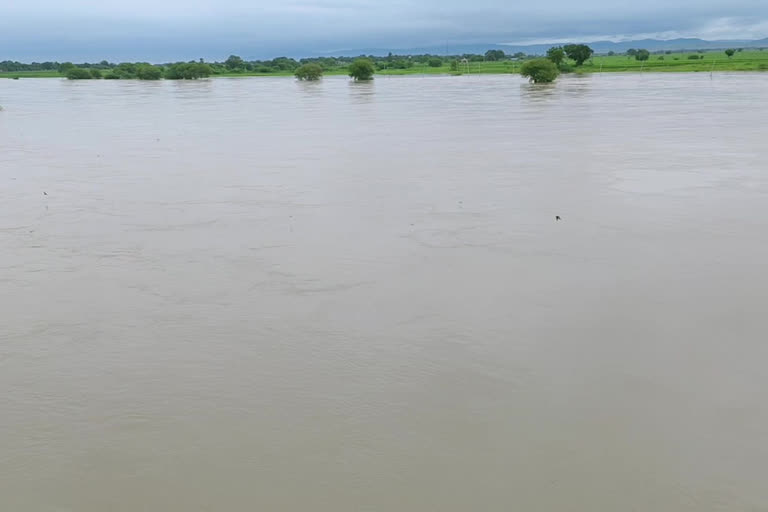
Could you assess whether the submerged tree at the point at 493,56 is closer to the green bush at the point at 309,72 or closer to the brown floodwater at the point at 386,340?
the green bush at the point at 309,72

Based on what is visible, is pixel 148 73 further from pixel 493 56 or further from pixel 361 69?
pixel 493 56

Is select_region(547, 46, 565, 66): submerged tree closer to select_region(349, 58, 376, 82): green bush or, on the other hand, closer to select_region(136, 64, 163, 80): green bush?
select_region(349, 58, 376, 82): green bush

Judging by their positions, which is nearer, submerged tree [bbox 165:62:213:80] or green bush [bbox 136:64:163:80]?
green bush [bbox 136:64:163:80]

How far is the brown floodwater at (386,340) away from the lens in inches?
168

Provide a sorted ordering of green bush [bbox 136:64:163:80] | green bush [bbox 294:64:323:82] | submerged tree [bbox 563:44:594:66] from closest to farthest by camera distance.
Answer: green bush [bbox 294:64:323:82] < submerged tree [bbox 563:44:594:66] < green bush [bbox 136:64:163:80]

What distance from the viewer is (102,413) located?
5.00 m

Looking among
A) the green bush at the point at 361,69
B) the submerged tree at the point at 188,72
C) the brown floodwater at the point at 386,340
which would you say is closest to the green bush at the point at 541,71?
the green bush at the point at 361,69

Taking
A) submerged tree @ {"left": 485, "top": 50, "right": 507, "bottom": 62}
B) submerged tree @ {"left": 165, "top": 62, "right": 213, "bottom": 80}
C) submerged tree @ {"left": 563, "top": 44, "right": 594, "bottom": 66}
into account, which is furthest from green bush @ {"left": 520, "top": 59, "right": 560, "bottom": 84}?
submerged tree @ {"left": 485, "top": 50, "right": 507, "bottom": 62}

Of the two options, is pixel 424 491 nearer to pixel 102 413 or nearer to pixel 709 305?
pixel 102 413

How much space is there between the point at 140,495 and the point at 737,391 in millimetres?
4047

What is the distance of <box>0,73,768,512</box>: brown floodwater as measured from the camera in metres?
4.27

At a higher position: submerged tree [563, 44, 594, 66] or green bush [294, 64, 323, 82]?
submerged tree [563, 44, 594, 66]

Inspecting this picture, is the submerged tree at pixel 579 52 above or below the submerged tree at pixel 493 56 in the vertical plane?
below

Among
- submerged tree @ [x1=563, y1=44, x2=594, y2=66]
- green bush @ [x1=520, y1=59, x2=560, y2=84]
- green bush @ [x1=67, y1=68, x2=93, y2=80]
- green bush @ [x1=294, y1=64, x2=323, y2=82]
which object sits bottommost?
green bush @ [x1=520, y1=59, x2=560, y2=84]
